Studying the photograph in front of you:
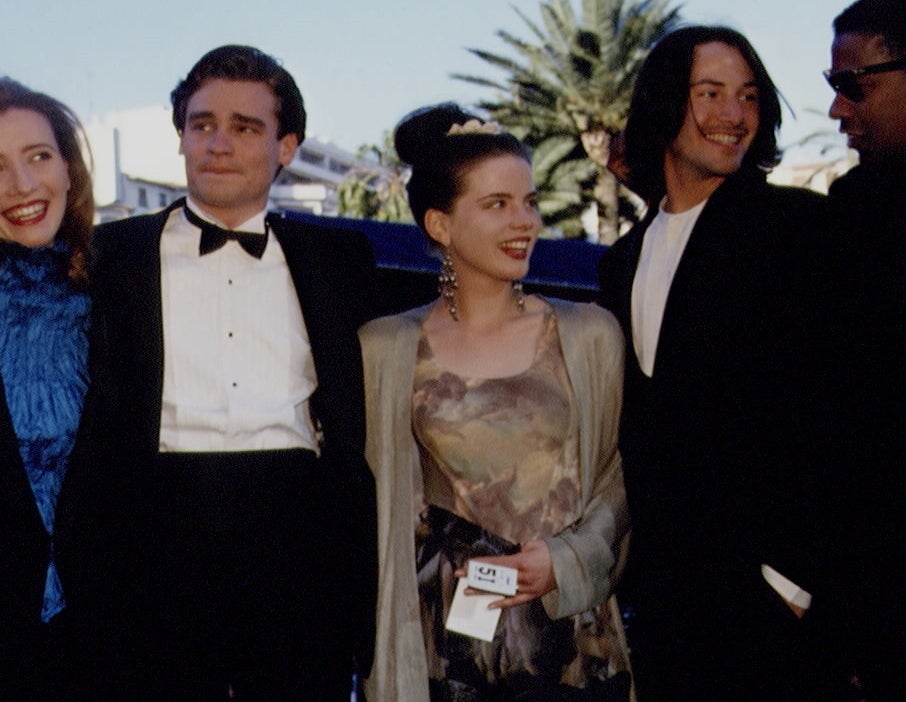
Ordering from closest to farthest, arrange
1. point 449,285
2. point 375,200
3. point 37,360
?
1. point 37,360
2. point 449,285
3. point 375,200

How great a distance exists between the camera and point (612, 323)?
2648mm


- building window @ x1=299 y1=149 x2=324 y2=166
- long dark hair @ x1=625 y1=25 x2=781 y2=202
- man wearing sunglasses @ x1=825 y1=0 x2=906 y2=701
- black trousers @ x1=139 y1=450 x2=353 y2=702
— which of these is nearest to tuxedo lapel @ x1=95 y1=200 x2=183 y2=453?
black trousers @ x1=139 y1=450 x2=353 y2=702

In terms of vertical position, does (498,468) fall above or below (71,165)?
below

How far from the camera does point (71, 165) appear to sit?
107 inches

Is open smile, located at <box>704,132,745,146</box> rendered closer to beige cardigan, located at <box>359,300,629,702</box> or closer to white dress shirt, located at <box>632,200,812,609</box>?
white dress shirt, located at <box>632,200,812,609</box>

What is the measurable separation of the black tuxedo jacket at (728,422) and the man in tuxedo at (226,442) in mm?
746

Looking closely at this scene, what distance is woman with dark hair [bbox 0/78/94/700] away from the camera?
7.66ft

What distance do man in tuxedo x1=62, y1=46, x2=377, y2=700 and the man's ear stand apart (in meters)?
0.26

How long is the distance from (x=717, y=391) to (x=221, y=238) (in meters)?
1.36

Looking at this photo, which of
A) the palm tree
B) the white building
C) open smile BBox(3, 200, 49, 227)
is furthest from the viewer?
the white building

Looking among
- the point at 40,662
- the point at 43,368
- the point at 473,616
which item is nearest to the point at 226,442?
the point at 43,368

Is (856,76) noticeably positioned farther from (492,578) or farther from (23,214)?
(23,214)

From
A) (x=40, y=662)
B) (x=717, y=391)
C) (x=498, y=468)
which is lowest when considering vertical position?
(x=40, y=662)

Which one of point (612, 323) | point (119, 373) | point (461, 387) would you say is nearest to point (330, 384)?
point (461, 387)
